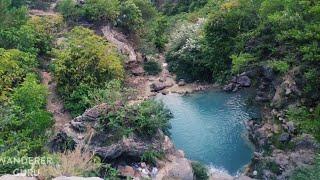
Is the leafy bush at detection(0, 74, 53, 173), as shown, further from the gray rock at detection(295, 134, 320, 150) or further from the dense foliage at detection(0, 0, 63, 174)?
the gray rock at detection(295, 134, 320, 150)

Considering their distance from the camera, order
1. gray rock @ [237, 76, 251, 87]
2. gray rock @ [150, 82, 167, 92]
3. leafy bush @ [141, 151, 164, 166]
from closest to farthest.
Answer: leafy bush @ [141, 151, 164, 166]
gray rock @ [237, 76, 251, 87]
gray rock @ [150, 82, 167, 92]

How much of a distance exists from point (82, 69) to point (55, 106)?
1980 millimetres

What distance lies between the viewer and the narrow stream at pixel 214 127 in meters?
14.1

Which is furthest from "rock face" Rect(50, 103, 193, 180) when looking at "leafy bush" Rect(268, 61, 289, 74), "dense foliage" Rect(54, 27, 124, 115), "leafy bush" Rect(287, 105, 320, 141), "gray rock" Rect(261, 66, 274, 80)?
"gray rock" Rect(261, 66, 274, 80)

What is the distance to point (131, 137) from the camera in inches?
482

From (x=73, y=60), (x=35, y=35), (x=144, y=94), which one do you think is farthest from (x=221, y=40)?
(x=35, y=35)

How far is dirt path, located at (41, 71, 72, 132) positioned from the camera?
16483mm

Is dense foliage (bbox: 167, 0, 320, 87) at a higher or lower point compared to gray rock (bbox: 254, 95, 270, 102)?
higher

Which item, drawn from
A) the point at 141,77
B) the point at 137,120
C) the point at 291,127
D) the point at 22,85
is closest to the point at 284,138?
the point at 291,127

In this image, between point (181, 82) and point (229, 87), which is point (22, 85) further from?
point (229, 87)

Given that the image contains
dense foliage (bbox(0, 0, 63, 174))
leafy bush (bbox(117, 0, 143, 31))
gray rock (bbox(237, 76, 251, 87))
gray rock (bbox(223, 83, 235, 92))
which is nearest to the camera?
dense foliage (bbox(0, 0, 63, 174))

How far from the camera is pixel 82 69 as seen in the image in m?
17.7

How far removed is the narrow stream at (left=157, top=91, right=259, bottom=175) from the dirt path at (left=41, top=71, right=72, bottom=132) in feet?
14.6

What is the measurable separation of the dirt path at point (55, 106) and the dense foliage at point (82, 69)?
35 centimetres
